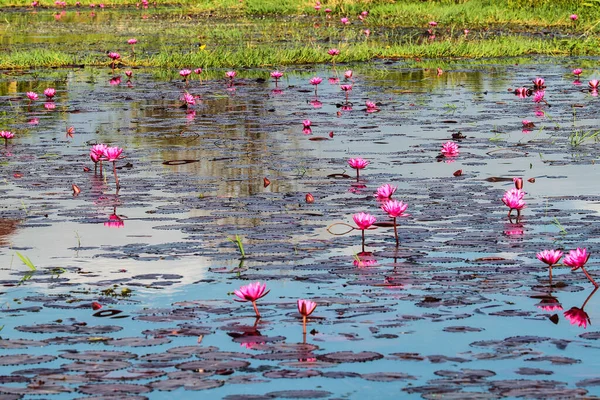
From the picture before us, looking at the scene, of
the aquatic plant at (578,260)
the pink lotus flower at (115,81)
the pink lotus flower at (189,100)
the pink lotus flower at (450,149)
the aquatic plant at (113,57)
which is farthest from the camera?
the aquatic plant at (113,57)

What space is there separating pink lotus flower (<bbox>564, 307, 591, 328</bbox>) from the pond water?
60 millimetres

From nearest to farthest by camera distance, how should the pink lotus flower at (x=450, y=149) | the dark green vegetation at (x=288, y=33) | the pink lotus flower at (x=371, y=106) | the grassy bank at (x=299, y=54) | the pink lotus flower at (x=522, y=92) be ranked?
the pink lotus flower at (x=450, y=149) < the pink lotus flower at (x=371, y=106) < the pink lotus flower at (x=522, y=92) < the grassy bank at (x=299, y=54) < the dark green vegetation at (x=288, y=33)

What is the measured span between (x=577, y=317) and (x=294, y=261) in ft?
4.87

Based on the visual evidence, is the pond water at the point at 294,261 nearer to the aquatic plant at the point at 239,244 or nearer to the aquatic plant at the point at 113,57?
the aquatic plant at the point at 239,244

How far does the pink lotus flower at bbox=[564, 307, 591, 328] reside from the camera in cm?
442

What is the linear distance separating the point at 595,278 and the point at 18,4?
120ft

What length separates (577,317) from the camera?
4.50 metres

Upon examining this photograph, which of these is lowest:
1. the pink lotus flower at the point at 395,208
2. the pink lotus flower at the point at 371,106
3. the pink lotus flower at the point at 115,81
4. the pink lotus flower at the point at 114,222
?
the pink lotus flower at the point at 114,222

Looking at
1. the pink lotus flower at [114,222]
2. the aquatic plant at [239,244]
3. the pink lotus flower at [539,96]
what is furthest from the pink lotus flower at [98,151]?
the pink lotus flower at [539,96]

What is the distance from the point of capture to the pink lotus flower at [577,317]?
4.42 meters

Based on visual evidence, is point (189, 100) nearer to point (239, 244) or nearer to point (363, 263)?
point (239, 244)

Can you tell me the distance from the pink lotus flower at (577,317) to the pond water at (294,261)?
60 mm

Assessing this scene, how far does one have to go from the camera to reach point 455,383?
12.2 ft

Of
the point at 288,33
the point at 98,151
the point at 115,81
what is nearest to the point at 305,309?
the point at 98,151
